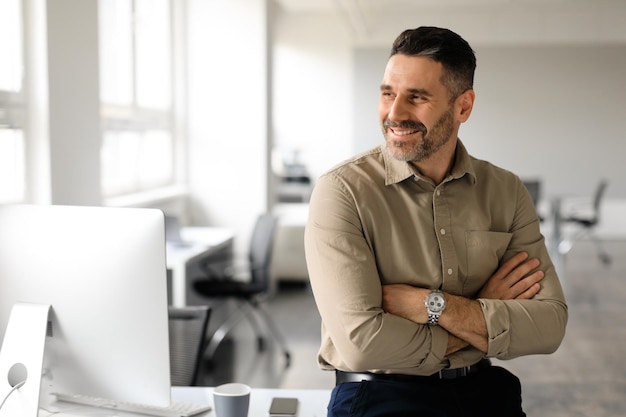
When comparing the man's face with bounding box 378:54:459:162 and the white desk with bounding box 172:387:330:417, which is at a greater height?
the man's face with bounding box 378:54:459:162

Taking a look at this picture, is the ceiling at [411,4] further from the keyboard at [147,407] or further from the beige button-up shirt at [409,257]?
the keyboard at [147,407]

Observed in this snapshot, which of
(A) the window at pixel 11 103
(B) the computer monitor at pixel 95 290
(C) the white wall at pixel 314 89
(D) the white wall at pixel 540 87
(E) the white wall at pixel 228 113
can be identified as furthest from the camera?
(C) the white wall at pixel 314 89

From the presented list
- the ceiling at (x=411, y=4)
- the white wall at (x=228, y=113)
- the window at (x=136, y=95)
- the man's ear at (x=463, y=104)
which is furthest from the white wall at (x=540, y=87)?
the man's ear at (x=463, y=104)

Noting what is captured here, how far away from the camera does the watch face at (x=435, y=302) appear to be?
1.92m

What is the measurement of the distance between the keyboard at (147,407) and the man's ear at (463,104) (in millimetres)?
1102

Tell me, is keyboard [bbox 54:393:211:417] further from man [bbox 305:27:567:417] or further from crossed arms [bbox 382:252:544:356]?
crossed arms [bbox 382:252:544:356]

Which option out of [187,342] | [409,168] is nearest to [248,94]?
[187,342]

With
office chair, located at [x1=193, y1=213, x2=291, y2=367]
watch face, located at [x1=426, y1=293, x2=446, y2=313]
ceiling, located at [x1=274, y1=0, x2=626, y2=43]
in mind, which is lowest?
office chair, located at [x1=193, y1=213, x2=291, y2=367]

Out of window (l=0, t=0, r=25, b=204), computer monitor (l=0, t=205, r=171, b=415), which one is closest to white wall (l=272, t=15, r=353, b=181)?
window (l=0, t=0, r=25, b=204)

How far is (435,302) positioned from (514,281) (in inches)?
11.4

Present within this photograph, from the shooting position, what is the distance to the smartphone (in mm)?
1940

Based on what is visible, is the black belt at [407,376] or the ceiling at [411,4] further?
the ceiling at [411,4]

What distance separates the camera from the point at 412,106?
2010mm

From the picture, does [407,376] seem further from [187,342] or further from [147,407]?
[187,342]
